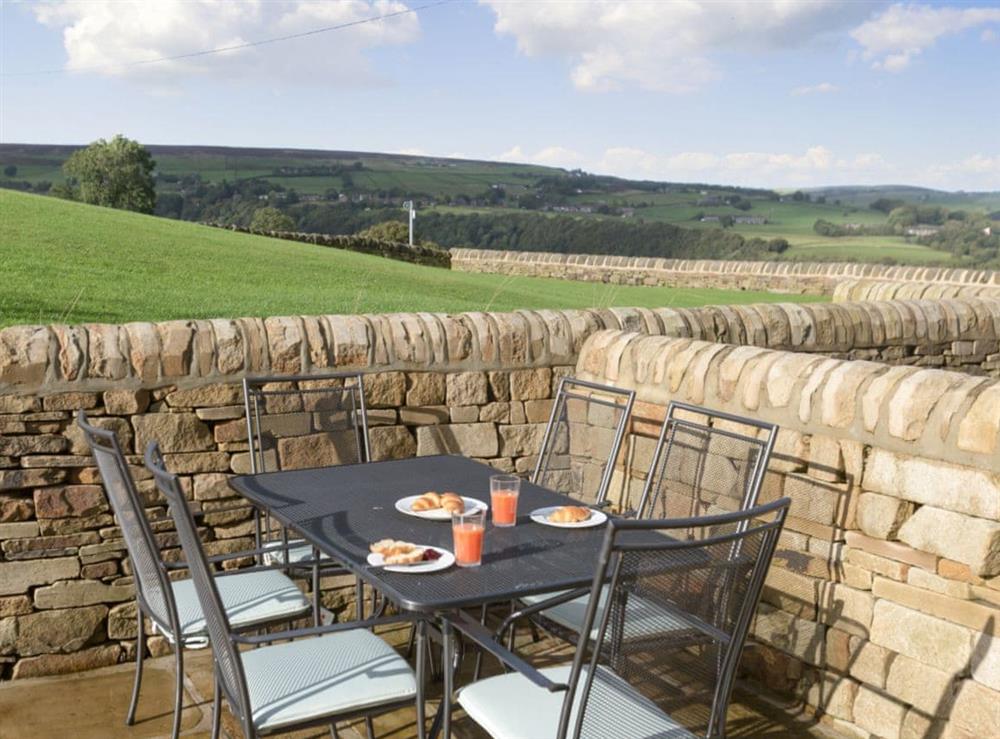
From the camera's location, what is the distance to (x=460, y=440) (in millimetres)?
4465

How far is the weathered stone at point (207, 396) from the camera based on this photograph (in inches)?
153

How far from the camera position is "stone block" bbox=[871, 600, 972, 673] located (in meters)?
2.96

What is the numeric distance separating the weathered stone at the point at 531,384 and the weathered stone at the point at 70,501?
1868 millimetres

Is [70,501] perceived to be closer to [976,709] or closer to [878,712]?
[878,712]

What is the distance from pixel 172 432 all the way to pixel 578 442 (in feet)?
5.68

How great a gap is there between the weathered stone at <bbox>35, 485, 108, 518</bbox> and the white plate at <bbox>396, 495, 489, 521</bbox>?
1.36 metres

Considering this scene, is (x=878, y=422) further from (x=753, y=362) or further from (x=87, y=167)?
(x=87, y=167)

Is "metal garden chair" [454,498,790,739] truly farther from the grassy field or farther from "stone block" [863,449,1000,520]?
the grassy field

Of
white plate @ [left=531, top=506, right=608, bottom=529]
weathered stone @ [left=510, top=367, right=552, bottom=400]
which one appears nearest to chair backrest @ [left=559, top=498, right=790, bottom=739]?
white plate @ [left=531, top=506, right=608, bottom=529]

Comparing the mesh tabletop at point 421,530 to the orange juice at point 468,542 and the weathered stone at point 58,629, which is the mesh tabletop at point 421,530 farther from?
the weathered stone at point 58,629

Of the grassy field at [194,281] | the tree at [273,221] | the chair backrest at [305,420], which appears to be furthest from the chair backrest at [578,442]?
the tree at [273,221]

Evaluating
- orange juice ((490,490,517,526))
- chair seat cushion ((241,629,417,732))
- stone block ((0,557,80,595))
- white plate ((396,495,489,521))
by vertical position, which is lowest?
stone block ((0,557,80,595))

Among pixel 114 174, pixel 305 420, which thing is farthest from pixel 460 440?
pixel 114 174

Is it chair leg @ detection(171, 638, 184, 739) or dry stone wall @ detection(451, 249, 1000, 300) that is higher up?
dry stone wall @ detection(451, 249, 1000, 300)
